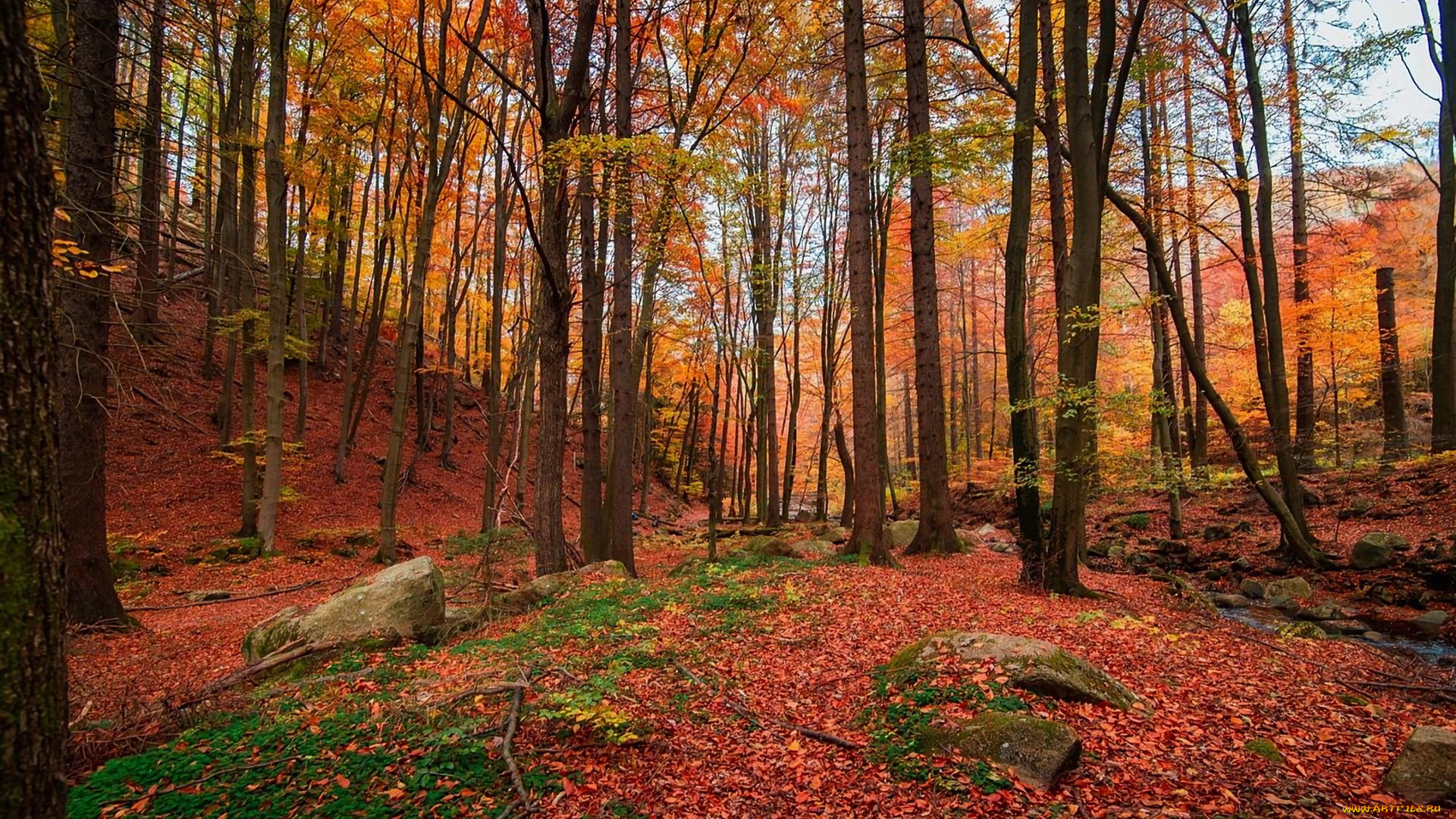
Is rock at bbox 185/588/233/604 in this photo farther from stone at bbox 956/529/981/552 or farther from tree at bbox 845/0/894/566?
stone at bbox 956/529/981/552

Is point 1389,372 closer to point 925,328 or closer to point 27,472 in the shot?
point 925,328

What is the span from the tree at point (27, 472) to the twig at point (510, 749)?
6.35 feet

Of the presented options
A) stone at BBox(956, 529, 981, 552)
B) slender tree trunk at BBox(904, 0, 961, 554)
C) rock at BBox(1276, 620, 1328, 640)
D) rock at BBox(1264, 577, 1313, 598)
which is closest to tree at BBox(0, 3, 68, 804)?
rock at BBox(1276, 620, 1328, 640)

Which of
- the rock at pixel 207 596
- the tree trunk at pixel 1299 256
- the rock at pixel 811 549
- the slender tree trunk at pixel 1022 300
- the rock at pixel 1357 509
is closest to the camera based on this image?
the slender tree trunk at pixel 1022 300

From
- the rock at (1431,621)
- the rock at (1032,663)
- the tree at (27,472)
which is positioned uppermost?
the tree at (27,472)

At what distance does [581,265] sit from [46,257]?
8.35 meters

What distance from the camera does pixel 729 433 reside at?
42.5 m

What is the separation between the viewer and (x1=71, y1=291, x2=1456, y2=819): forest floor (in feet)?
10.9

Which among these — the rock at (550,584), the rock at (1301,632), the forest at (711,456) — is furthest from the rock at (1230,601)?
the rock at (550,584)

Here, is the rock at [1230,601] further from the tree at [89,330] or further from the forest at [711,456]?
the tree at [89,330]

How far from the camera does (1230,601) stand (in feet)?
31.7

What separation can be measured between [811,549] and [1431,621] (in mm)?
8620

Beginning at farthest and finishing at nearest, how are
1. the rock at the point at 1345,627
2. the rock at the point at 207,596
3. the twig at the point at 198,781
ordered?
the rock at the point at 207,596 → the rock at the point at 1345,627 → the twig at the point at 198,781

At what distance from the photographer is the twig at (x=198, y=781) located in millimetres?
3113
